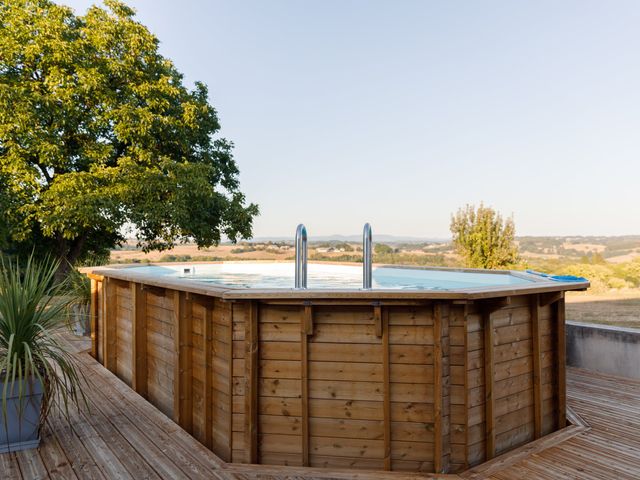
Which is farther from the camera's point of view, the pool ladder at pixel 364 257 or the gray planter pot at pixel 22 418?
the pool ladder at pixel 364 257

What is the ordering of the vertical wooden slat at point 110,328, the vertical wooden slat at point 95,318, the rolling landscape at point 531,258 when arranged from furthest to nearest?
1. the rolling landscape at point 531,258
2. the vertical wooden slat at point 95,318
3. the vertical wooden slat at point 110,328

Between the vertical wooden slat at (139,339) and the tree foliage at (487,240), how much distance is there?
10767 mm

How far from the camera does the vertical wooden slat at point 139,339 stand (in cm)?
407

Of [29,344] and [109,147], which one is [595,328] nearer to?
[29,344]

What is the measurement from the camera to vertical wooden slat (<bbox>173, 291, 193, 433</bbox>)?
3.26m

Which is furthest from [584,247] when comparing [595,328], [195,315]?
[195,315]

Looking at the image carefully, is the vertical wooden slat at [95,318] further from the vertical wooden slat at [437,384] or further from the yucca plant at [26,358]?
the vertical wooden slat at [437,384]

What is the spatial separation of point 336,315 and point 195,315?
1207 millimetres

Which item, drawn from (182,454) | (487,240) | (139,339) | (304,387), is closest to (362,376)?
(304,387)

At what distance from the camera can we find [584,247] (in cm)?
1895

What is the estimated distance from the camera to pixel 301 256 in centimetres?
303

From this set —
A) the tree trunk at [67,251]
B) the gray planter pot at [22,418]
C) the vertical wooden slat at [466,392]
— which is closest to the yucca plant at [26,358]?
the gray planter pot at [22,418]

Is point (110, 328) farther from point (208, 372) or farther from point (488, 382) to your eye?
point (488, 382)

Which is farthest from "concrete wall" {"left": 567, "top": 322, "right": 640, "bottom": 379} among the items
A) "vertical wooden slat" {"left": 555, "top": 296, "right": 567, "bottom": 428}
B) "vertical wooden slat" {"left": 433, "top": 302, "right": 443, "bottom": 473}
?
"vertical wooden slat" {"left": 433, "top": 302, "right": 443, "bottom": 473}
